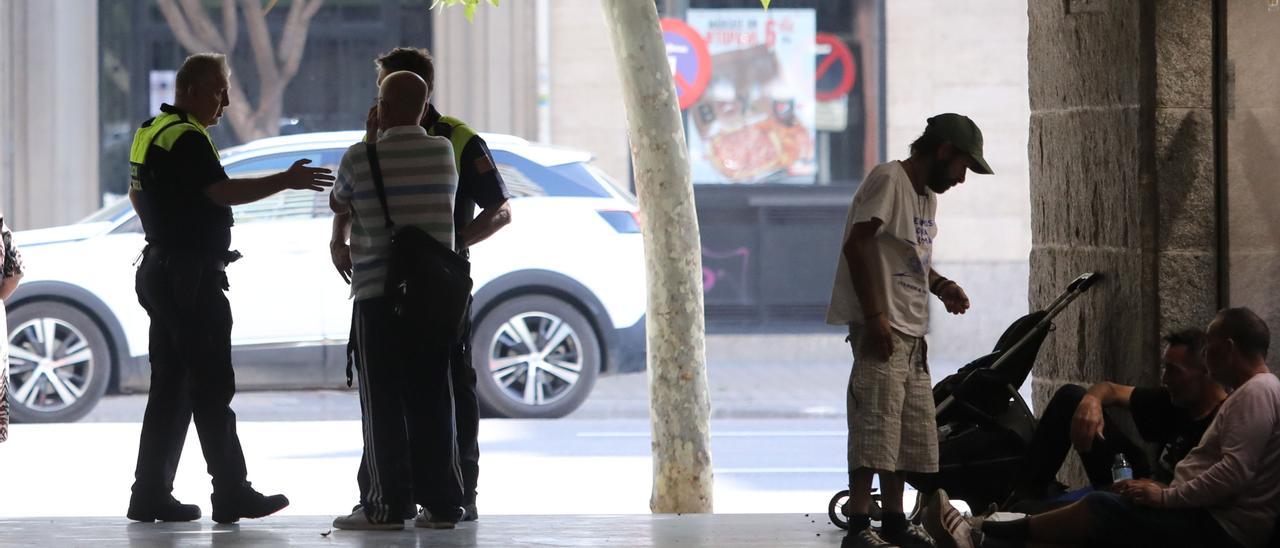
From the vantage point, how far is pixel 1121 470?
616 cm

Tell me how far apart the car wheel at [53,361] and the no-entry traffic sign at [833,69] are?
7.60m

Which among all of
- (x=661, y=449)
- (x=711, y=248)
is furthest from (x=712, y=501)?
(x=711, y=248)

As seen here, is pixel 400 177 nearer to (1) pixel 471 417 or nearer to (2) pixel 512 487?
(1) pixel 471 417

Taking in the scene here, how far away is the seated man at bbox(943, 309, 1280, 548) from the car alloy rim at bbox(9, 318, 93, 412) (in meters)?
8.67

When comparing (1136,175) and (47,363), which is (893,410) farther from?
(47,363)

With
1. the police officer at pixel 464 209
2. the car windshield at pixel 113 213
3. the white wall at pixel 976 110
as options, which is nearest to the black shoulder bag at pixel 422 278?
the police officer at pixel 464 209

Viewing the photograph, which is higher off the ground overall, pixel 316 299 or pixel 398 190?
pixel 398 190

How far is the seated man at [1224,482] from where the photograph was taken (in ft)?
18.2

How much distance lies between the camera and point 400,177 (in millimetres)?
6246

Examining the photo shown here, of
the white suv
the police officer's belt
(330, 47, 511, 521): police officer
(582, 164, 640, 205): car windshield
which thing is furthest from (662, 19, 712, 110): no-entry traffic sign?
the police officer's belt

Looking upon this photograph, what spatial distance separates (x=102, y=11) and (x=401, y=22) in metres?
2.84

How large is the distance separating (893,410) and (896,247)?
1.76 feet

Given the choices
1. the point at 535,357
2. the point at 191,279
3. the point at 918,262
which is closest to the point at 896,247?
the point at 918,262

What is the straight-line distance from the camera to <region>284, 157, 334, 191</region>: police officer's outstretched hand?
6258mm
